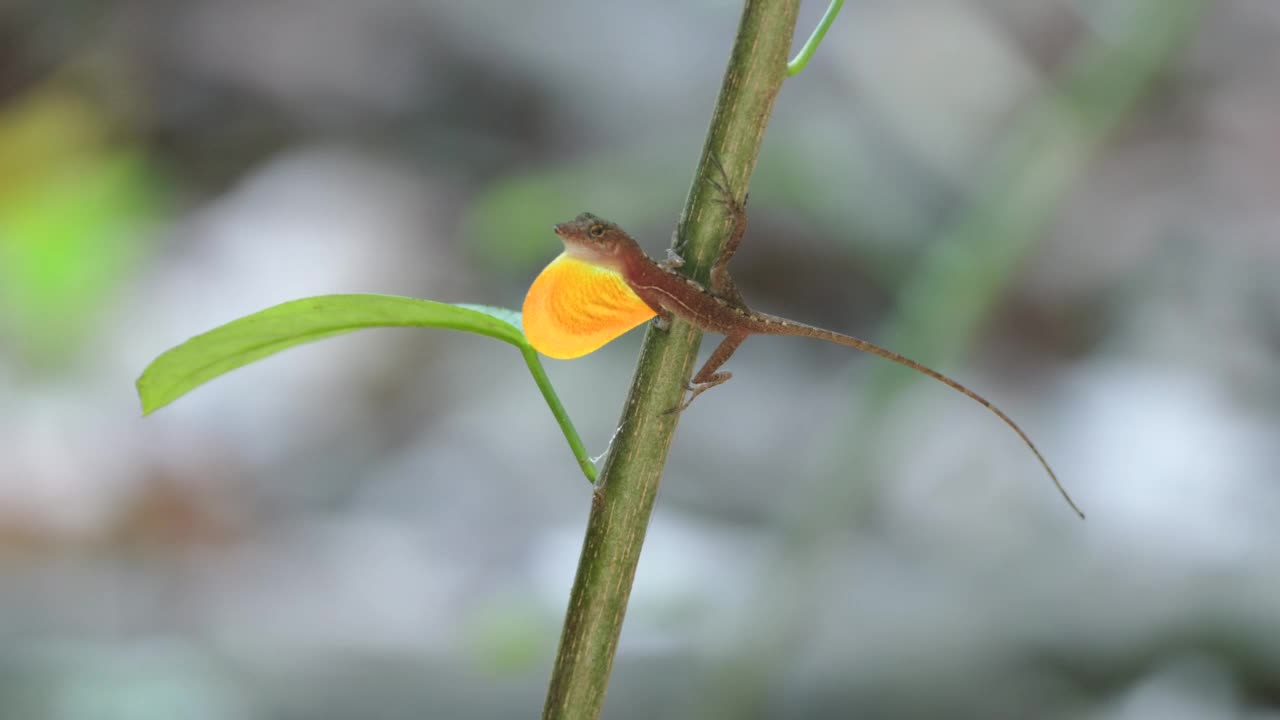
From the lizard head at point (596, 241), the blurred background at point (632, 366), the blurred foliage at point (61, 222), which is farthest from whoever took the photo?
the blurred foliage at point (61, 222)

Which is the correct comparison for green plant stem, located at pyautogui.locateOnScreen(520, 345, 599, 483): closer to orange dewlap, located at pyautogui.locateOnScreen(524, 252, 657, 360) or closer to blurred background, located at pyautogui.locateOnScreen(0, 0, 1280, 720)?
orange dewlap, located at pyautogui.locateOnScreen(524, 252, 657, 360)

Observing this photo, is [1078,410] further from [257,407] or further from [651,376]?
[651,376]

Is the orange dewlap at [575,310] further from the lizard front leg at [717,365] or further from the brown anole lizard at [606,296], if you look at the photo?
the lizard front leg at [717,365]

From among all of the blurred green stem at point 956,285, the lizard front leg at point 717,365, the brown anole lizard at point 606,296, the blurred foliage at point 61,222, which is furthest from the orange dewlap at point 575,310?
the blurred foliage at point 61,222

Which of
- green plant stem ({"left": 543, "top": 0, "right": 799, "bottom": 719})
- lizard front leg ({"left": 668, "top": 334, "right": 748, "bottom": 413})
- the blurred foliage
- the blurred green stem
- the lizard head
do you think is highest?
the blurred foliage

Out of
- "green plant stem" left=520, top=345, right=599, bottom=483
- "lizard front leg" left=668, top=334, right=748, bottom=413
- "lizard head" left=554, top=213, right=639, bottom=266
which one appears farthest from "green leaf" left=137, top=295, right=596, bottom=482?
"lizard front leg" left=668, top=334, right=748, bottom=413

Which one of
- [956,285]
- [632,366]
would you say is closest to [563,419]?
[956,285]

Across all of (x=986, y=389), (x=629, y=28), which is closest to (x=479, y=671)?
(x=986, y=389)

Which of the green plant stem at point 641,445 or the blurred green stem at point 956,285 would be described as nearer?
the green plant stem at point 641,445
